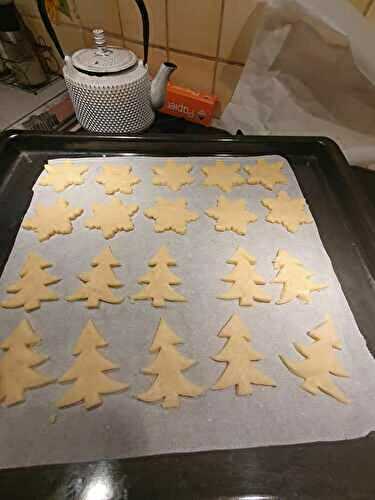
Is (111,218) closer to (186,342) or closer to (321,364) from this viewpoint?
(186,342)

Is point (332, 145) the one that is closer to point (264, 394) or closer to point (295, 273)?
point (295, 273)

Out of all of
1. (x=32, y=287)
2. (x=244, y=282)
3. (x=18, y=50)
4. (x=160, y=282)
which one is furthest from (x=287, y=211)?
(x=18, y=50)

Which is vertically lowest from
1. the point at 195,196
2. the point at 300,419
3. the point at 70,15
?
the point at 300,419

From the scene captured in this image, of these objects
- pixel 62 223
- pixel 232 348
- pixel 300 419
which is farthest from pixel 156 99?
pixel 300 419

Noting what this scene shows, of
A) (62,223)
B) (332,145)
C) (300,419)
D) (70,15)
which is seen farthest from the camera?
A: (70,15)

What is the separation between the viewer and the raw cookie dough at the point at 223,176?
0.82m

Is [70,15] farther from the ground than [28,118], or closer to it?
farther from the ground

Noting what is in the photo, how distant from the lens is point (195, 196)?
0.81 m

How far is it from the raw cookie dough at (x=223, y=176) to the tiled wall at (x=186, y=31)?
0.28m

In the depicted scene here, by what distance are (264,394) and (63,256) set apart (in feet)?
1.51

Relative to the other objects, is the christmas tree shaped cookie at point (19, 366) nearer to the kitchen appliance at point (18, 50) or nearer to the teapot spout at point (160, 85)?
the teapot spout at point (160, 85)

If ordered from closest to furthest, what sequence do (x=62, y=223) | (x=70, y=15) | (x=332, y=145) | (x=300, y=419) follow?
1. (x=300, y=419)
2. (x=62, y=223)
3. (x=332, y=145)
4. (x=70, y=15)

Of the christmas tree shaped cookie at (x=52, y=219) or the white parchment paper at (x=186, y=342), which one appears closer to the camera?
the white parchment paper at (x=186, y=342)

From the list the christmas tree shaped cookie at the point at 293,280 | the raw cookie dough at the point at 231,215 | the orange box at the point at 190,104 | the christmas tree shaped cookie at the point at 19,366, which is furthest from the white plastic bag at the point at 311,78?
the christmas tree shaped cookie at the point at 19,366
